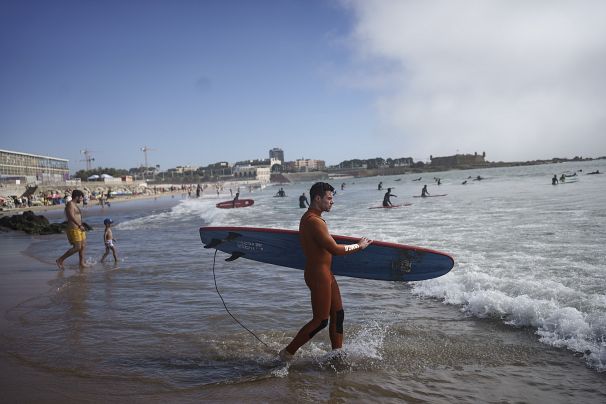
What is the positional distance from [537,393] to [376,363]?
1.38 meters

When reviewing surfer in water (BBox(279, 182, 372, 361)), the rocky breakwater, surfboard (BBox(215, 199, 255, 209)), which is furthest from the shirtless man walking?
surfboard (BBox(215, 199, 255, 209))

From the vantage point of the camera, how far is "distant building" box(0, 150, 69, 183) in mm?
72188

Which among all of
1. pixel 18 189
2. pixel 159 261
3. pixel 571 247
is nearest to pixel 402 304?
pixel 571 247

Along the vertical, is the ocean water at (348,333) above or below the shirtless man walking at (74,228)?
below

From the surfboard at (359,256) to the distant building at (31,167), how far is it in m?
73.2

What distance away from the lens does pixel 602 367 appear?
150 inches

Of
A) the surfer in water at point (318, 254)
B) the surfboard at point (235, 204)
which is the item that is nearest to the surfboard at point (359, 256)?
the surfer in water at point (318, 254)

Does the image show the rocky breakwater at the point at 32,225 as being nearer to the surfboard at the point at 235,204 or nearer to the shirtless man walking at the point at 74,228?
the shirtless man walking at the point at 74,228

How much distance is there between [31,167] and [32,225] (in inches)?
3221

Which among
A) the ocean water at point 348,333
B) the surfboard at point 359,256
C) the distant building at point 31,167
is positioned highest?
the distant building at point 31,167

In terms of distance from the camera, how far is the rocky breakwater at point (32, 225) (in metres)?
19.7

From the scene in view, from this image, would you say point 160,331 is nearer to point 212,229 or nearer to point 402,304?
point 212,229

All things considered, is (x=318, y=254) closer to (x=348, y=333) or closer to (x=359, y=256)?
(x=359, y=256)

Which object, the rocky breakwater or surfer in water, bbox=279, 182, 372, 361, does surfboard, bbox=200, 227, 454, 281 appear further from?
the rocky breakwater
